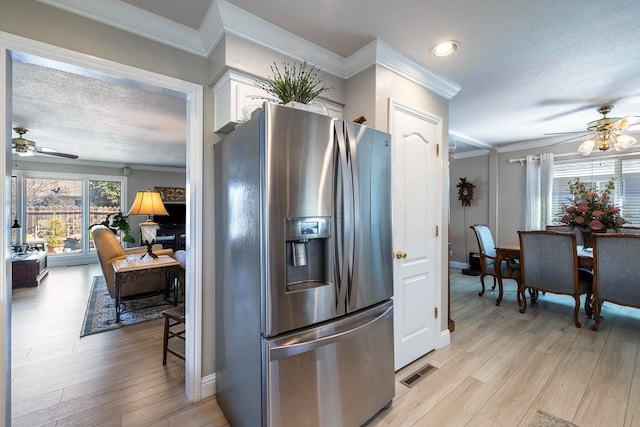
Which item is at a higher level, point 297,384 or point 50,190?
point 50,190

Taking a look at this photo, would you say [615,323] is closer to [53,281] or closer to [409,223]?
[409,223]

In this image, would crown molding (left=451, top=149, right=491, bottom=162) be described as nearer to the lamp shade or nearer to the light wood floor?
the light wood floor

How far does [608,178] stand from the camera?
427 centimetres

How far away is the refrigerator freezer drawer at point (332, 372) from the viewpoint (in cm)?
122

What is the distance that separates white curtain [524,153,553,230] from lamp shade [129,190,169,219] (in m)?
6.15

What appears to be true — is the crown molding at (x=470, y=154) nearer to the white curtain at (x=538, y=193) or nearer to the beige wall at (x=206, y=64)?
the white curtain at (x=538, y=193)

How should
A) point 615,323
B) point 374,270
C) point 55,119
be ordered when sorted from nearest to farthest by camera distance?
1. point 374,270
2. point 615,323
3. point 55,119

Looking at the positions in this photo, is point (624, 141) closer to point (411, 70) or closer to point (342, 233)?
point (411, 70)

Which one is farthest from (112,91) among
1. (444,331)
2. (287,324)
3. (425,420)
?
(444,331)

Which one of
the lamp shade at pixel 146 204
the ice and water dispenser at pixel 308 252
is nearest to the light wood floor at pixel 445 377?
the ice and water dispenser at pixel 308 252

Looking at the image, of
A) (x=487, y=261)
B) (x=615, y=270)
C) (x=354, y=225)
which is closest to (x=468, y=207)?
(x=487, y=261)

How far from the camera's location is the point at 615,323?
304 cm

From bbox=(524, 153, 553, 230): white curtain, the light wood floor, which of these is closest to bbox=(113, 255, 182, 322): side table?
the light wood floor

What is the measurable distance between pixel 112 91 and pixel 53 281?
4310 mm
